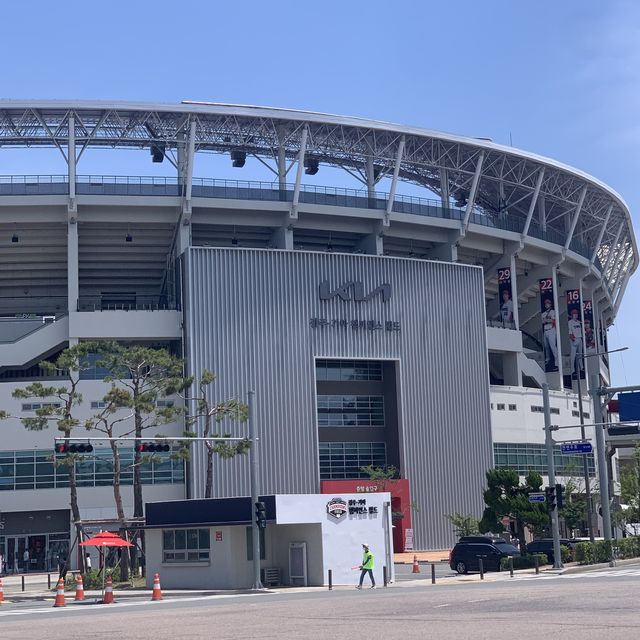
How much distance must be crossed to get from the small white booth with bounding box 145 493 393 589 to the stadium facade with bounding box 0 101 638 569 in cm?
1902

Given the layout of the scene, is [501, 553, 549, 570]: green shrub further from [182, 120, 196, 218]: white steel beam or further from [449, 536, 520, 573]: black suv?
[182, 120, 196, 218]: white steel beam

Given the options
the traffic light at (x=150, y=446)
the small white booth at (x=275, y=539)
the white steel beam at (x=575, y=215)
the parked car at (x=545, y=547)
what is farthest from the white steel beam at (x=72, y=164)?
the white steel beam at (x=575, y=215)

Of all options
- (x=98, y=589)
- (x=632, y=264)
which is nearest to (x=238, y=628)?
Result: (x=98, y=589)

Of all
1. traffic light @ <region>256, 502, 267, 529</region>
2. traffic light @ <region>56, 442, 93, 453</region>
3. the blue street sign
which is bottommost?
traffic light @ <region>256, 502, 267, 529</region>

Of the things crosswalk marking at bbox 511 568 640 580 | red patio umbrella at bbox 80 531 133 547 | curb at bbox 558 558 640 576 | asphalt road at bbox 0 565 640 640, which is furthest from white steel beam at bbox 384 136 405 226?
asphalt road at bbox 0 565 640 640

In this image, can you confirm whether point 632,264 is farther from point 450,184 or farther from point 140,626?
point 140,626

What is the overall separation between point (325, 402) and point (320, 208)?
46.3 feet

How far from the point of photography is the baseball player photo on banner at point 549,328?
87.9 meters

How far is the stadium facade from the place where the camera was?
70.6m

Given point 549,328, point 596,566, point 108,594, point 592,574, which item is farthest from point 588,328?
point 108,594

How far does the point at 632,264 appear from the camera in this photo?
119125 millimetres

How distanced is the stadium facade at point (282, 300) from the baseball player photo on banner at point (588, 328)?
45.3 feet

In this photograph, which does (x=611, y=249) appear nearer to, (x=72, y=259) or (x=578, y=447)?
(x=72, y=259)

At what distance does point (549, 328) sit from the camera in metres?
88.1
